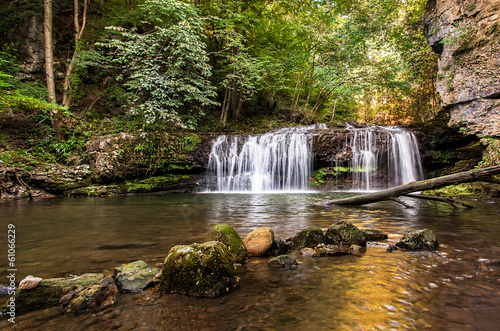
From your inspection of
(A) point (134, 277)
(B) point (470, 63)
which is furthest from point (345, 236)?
(B) point (470, 63)

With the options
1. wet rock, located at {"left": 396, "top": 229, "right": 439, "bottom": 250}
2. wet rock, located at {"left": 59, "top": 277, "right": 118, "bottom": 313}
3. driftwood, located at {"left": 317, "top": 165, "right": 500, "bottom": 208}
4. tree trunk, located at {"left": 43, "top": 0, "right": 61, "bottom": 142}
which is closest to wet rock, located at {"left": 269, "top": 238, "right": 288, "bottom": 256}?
wet rock, located at {"left": 396, "top": 229, "right": 439, "bottom": 250}

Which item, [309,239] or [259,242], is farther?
[309,239]

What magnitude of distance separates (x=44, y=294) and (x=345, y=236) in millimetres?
3400

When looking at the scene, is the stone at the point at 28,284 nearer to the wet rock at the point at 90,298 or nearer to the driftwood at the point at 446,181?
the wet rock at the point at 90,298

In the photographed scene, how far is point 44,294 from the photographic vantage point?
2.03 m

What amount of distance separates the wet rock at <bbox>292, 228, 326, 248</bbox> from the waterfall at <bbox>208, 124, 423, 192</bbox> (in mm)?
10166

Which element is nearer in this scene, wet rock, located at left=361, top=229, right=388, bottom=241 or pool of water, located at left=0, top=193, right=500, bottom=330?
pool of water, located at left=0, top=193, right=500, bottom=330

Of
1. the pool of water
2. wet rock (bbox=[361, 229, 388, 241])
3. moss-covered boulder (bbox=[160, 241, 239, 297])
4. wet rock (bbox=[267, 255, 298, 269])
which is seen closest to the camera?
the pool of water

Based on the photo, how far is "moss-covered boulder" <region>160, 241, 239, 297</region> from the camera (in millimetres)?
2141

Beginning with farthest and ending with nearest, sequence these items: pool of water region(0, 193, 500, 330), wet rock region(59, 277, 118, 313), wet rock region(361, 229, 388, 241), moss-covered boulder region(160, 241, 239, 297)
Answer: wet rock region(361, 229, 388, 241) → moss-covered boulder region(160, 241, 239, 297) → wet rock region(59, 277, 118, 313) → pool of water region(0, 193, 500, 330)

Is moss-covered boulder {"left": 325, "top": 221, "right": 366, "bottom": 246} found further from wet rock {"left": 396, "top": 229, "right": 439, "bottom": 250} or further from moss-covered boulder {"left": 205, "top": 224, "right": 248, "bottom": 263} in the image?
moss-covered boulder {"left": 205, "top": 224, "right": 248, "bottom": 263}

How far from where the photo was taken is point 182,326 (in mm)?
1698

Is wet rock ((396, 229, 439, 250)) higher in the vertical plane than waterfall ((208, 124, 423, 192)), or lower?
lower

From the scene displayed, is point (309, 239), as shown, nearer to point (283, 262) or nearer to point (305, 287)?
point (283, 262)
